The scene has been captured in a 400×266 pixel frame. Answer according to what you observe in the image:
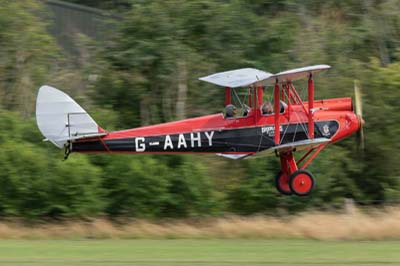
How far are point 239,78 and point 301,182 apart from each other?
2898 millimetres

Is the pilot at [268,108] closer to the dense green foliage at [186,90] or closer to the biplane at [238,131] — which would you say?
the biplane at [238,131]

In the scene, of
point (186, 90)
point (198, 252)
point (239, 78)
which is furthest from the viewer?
point (186, 90)

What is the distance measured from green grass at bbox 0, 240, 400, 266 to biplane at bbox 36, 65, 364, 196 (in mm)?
2103

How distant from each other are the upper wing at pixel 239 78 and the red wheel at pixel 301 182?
261cm

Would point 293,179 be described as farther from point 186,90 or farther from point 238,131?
point 186,90

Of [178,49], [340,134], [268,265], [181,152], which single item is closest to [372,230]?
[340,134]

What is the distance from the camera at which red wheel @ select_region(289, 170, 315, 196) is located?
21562 millimetres

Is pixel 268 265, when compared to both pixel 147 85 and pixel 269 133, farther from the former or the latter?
pixel 147 85

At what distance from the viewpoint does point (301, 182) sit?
2166cm

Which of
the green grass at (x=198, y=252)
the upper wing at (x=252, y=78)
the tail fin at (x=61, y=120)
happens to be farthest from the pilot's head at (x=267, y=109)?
the tail fin at (x=61, y=120)

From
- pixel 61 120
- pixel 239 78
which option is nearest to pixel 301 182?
pixel 239 78

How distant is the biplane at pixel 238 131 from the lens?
21266 mm

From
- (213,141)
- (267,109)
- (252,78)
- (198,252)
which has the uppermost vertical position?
(252,78)

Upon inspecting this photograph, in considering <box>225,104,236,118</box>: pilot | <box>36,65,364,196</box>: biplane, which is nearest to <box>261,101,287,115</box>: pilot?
<box>36,65,364,196</box>: biplane
